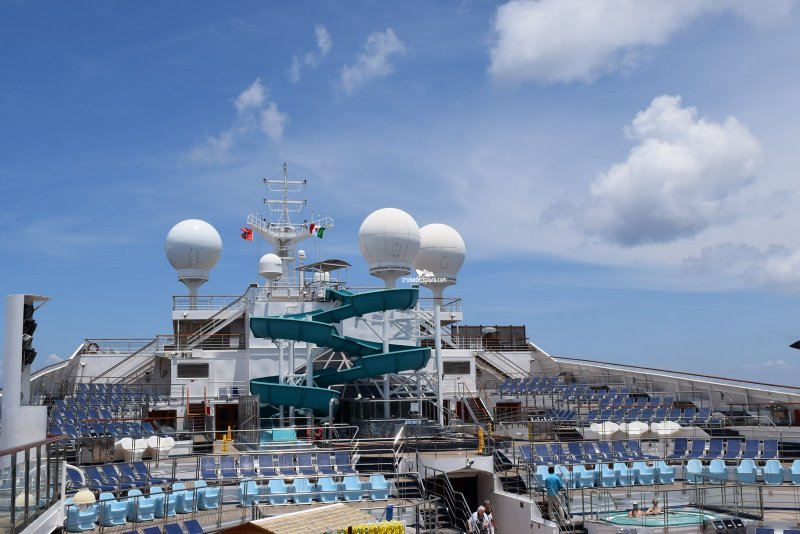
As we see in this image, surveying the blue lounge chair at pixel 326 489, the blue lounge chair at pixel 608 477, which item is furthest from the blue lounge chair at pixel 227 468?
the blue lounge chair at pixel 608 477

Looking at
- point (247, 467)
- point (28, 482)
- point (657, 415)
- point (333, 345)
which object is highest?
point (333, 345)

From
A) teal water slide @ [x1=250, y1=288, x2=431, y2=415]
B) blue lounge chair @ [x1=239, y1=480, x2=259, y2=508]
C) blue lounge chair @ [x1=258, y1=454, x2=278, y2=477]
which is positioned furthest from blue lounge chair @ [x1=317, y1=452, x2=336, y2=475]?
teal water slide @ [x1=250, y1=288, x2=431, y2=415]

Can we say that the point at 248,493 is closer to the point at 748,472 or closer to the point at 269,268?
the point at 748,472

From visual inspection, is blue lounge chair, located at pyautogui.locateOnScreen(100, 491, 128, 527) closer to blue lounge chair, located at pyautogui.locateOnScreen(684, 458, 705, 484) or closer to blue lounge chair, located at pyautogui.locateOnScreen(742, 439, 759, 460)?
blue lounge chair, located at pyautogui.locateOnScreen(684, 458, 705, 484)

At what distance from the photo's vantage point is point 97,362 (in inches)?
1634

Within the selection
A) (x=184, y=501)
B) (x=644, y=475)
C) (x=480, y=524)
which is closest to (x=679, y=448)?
(x=644, y=475)

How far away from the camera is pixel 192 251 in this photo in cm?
4528

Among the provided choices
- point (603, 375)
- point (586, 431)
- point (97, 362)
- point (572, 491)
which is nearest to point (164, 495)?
point (572, 491)

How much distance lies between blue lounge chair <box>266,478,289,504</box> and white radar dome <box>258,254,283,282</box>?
24.4 meters

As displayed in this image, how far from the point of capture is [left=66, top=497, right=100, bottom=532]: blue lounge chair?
591 inches

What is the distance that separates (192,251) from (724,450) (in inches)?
1207

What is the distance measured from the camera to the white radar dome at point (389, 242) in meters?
35.8

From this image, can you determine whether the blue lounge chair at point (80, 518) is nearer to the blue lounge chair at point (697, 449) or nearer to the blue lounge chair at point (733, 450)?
the blue lounge chair at point (697, 449)

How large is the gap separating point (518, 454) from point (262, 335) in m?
12.4
